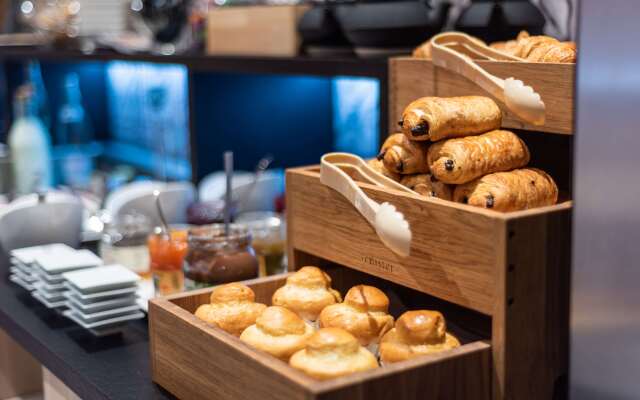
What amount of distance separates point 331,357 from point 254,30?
1.51m

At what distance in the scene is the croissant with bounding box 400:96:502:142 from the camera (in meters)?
1.05

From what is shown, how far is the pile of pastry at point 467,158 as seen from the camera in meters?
1.02

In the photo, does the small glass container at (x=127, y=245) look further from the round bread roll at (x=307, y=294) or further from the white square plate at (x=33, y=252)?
the round bread roll at (x=307, y=294)

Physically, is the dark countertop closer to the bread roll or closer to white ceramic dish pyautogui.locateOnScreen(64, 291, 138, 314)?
white ceramic dish pyautogui.locateOnScreen(64, 291, 138, 314)

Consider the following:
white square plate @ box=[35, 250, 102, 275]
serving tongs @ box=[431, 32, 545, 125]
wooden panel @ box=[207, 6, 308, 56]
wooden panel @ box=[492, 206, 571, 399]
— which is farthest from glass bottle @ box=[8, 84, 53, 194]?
wooden panel @ box=[492, 206, 571, 399]

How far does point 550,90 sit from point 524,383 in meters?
0.35

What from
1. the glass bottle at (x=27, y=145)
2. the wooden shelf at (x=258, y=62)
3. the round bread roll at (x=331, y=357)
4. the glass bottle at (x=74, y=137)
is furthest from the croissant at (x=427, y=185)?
the glass bottle at (x=74, y=137)

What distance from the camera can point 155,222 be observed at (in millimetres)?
2182

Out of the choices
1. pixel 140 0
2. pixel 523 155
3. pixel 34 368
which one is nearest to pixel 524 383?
pixel 523 155

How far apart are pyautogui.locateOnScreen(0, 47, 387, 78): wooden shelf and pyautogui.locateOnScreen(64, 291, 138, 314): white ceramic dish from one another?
60cm

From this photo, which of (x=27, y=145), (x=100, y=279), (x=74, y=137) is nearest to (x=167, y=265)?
(x=100, y=279)

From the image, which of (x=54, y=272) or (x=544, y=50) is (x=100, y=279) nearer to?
(x=54, y=272)

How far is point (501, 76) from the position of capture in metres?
1.15

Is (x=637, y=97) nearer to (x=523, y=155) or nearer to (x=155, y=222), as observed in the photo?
(x=523, y=155)
